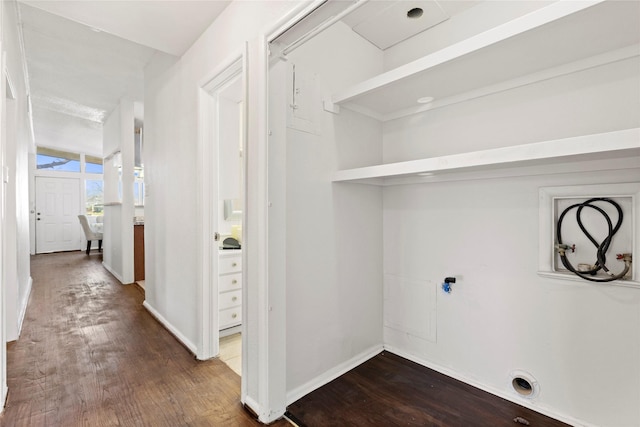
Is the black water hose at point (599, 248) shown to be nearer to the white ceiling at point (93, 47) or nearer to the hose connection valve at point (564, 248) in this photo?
the hose connection valve at point (564, 248)

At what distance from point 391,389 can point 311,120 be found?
169cm

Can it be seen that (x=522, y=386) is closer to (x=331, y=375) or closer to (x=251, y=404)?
(x=331, y=375)

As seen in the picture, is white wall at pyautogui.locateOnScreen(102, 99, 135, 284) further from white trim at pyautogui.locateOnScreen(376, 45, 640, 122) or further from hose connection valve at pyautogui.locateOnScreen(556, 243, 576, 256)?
hose connection valve at pyautogui.locateOnScreen(556, 243, 576, 256)

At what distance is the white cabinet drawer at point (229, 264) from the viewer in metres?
2.64

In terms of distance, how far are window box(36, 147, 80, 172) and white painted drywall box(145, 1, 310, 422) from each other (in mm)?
6434

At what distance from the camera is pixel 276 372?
1.60 meters

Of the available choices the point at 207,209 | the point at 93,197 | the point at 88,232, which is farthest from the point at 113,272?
the point at 93,197

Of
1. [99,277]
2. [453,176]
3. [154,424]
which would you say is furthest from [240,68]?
[99,277]

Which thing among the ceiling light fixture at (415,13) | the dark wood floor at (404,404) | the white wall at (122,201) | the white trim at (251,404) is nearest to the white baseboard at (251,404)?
the white trim at (251,404)

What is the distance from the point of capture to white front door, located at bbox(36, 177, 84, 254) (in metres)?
7.34

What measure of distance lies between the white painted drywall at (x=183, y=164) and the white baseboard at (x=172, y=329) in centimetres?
3

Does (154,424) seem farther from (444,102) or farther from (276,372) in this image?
(444,102)

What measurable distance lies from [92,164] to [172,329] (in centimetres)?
776

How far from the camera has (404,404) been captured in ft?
5.60
